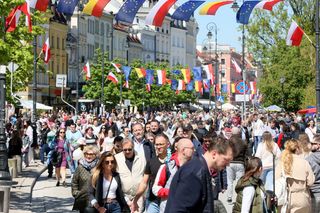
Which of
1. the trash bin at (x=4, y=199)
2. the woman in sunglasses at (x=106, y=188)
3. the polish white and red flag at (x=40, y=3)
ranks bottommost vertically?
the trash bin at (x=4, y=199)

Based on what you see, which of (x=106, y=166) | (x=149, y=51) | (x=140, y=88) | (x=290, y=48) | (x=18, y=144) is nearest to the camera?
(x=106, y=166)

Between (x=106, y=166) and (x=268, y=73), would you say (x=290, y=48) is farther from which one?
(x=106, y=166)

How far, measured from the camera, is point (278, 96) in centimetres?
7312

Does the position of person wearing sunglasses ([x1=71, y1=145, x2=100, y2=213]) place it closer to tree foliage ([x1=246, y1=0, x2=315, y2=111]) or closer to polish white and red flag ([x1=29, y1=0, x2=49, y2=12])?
polish white and red flag ([x1=29, y1=0, x2=49, y2=12])

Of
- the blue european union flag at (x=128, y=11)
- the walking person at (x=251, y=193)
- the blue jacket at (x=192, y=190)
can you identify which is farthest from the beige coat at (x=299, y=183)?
the blue european union flag at (x=128, y=11)

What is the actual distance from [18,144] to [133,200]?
1554 cm

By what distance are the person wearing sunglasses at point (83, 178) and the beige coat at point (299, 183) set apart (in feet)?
8.30

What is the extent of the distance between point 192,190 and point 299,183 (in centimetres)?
604

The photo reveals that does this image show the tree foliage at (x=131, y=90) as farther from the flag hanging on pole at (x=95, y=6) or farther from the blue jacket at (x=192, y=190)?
the blue jacket at (x=192, y=190)

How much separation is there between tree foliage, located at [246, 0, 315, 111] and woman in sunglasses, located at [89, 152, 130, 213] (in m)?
53.6

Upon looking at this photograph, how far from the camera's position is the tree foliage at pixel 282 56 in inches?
2667

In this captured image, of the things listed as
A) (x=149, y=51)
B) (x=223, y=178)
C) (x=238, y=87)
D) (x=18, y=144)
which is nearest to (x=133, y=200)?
(x=223, y=178)

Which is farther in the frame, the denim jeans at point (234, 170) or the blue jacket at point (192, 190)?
the denim jeans at point (234, 170)

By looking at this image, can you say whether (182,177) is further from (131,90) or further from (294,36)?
(131,90)
